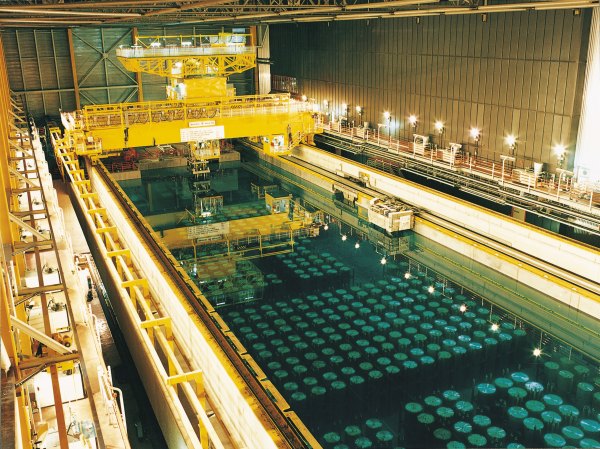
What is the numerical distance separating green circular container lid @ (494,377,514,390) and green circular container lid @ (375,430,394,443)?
3.04 m

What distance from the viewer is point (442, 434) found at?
10.7 metres

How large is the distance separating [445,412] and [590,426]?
9.12 feet

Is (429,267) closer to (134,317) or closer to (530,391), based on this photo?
(530,391)

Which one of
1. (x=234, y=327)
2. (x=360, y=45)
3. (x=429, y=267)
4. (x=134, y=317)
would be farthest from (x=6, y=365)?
(x=360, y=45)

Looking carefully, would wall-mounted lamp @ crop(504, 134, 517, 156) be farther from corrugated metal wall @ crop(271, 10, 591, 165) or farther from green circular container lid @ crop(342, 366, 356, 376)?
green circular container lid @ crop(342, 366, 356, 376)

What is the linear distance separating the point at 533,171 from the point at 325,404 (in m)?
12.6

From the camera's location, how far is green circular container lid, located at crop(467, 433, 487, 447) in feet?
34.1

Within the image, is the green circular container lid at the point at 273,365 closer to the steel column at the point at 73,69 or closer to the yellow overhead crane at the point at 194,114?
the yellow overhead crane at the point at 194,114

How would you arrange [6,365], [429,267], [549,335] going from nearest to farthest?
1. [6,365]
2. [549,335]
3. [429,267]

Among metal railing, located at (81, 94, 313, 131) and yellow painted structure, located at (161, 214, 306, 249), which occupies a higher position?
metal railing, located at (81, 94, 313, 131)

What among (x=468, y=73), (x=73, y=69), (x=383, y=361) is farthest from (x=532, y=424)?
(x=73, y=69)

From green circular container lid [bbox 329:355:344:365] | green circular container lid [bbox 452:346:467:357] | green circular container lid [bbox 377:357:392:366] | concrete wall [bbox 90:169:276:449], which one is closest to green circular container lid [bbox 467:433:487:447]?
green circular container lid [bbox 377:357:392:366]

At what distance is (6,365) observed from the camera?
4344 mm

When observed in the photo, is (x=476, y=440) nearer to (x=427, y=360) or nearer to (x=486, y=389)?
(x=486, y=389)
